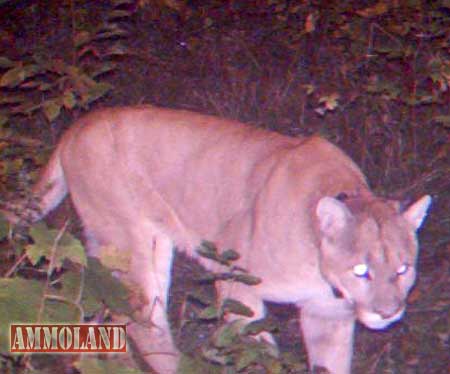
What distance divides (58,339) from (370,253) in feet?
5.64

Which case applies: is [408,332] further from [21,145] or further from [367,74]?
[367,74]

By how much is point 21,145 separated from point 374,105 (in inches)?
116

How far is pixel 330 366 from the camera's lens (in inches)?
205

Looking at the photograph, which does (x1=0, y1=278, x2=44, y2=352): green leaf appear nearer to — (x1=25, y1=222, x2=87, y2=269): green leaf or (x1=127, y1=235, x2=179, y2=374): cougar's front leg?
(x1=25, y1=222, x2=87, y2=269): green leaf

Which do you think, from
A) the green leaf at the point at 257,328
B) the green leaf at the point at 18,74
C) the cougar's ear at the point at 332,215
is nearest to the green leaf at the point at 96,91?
the green leaf at the point at 18,74

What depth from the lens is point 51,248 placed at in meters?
3.05

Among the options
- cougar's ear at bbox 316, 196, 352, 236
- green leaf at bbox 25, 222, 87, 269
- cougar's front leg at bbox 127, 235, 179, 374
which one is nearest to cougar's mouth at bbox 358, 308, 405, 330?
cougar's ear at bbox 316, 196, 352, 236

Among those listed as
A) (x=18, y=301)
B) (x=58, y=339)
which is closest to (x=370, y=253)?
(x=58, y=339)

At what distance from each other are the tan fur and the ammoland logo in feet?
5.27

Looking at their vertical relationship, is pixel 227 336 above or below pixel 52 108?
below

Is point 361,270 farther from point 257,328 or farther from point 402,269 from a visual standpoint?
point 257,328

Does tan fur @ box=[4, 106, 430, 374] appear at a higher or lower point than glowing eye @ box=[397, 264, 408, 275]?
higher

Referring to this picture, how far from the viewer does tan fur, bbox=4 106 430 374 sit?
4.78m

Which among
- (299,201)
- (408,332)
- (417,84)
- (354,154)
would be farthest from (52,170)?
(417,84)
